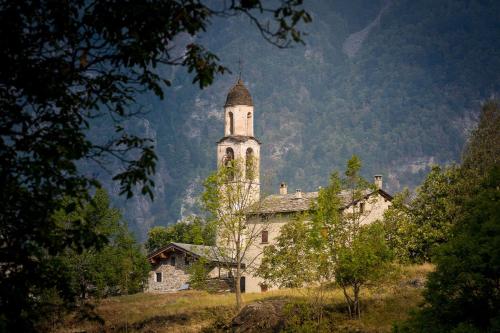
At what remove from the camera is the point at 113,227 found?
A: 62312mm

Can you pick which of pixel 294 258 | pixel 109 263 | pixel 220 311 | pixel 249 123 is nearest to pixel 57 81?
pixel 294 258

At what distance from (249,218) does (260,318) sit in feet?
59.8

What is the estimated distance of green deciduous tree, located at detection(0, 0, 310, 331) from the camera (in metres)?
10.9

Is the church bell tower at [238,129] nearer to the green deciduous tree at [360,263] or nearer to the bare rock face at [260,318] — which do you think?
the bare rock face at [260,318]

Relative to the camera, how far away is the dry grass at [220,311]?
40.4 m

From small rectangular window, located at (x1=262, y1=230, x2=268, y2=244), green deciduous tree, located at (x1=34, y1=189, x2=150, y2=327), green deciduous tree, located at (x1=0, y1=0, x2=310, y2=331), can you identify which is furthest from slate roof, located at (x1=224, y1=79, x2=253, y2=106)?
green deciduous tree, located at (x1=0, y1=0, x2=310, y2=331)

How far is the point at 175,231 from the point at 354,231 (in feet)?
204

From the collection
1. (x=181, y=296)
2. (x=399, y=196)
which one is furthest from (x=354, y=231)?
(x=181, y=296)

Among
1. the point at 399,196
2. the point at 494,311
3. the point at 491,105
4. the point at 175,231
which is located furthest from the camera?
the point at 175,231

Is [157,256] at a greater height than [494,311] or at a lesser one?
greater

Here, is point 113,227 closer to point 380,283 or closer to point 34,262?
point 380,283

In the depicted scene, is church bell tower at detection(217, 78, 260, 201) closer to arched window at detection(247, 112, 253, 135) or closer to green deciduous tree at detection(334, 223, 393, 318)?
arched window at detection(247, 112, 253, 135)

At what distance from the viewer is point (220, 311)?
151 feet

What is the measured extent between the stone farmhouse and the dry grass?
25.0 feet
